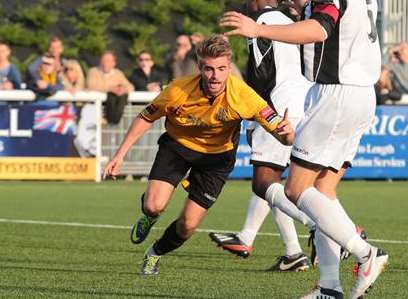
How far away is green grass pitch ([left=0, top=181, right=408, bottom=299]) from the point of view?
890cm

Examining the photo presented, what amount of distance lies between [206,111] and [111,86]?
11.9 meters

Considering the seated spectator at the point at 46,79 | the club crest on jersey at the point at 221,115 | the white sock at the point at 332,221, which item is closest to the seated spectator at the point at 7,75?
the seated spectator at the point at 46,79

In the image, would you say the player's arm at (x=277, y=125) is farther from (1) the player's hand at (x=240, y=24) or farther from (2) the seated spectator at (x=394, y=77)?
(2) the seated spectator at (x=394, y=77)

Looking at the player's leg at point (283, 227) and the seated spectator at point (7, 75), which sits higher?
the player's leg at point (283, 227)

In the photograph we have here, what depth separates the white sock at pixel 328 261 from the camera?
8.12 meters

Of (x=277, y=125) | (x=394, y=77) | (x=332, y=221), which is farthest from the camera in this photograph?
(x=394, y=77)

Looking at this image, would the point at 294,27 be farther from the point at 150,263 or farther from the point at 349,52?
the point at 150,263

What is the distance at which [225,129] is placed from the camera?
9.61 metres

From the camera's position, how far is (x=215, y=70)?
8.98 metres

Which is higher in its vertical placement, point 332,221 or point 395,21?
point 332,221

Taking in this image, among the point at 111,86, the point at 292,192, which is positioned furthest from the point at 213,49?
the point at 111,86

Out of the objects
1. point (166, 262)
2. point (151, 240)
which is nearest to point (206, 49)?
point (166, 262)

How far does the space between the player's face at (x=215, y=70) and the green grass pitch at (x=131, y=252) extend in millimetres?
1290

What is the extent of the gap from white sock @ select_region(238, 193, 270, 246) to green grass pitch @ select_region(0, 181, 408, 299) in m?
0.18
